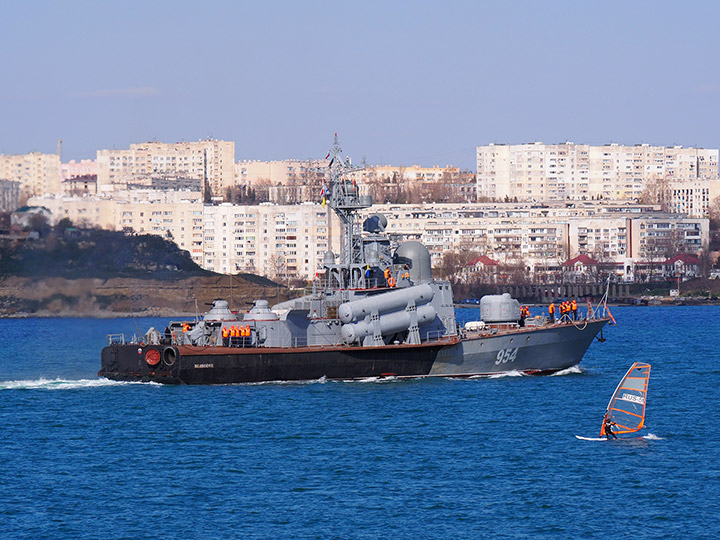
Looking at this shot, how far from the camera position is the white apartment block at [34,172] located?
9412 centimetres

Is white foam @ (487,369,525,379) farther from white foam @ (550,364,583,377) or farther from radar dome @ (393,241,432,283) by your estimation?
radar dome @ (393,241,432,283)

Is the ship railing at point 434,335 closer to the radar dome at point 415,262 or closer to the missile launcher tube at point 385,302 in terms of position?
the missile launcher tube at point 385,302

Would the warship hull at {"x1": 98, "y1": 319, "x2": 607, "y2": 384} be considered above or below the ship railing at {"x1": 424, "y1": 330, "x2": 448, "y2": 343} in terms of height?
below

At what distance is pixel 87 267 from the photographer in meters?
83.8

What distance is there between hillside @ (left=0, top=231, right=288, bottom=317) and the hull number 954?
2121 cm

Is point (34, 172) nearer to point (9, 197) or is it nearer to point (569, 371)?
point (9, 197)

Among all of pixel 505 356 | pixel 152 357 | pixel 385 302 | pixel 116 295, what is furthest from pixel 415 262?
pixel 116 295

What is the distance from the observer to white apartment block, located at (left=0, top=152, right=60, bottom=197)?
3706 inches

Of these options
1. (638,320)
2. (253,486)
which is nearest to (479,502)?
(253,486)

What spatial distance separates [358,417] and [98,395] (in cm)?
1341

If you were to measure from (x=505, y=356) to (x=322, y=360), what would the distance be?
913 centimetres

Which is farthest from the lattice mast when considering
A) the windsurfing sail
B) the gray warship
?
the windsurfing sail

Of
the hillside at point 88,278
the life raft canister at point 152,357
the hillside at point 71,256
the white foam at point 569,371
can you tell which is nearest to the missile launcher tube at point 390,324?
the white foam at point 569,371

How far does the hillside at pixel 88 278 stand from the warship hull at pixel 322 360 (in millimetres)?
18502
